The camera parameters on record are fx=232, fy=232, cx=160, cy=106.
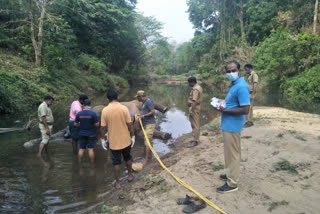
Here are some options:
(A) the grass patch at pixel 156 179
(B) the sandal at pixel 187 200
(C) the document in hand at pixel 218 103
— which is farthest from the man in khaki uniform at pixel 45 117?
(C) the document in hand at pixel 218 103

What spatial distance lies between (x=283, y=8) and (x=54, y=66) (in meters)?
27.0

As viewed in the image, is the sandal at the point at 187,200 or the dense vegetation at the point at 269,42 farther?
the dense vegetation at the point at 269,42

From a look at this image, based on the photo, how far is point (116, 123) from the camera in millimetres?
4379

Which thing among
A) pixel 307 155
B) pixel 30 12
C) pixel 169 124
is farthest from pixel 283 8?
pixel 307 155

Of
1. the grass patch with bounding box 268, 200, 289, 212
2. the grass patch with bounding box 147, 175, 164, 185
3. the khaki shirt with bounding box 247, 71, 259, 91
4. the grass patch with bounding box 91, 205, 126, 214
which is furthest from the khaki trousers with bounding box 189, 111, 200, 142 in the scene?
the grass patch with bounding box 91, 205, 126, 214

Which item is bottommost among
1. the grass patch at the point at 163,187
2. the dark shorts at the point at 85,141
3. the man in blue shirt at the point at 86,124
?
the grass patch at the point at 163,187

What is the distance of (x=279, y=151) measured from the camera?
529cm

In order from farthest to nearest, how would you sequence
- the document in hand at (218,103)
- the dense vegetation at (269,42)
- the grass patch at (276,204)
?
1. the dense vegetation at (269,42)
2. the document in hand at (218,103)
3. the grass patch at (276,204)

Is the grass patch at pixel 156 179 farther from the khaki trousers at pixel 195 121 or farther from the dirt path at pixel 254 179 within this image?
the khaki trousers at pixel 195 121

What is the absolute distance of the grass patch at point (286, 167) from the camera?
4.27 m

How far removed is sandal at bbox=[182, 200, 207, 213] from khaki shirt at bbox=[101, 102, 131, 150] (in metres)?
1.77

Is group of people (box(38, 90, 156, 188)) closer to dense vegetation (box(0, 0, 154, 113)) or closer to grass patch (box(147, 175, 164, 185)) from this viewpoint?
grass patch (box(147, 175, 164, 185))

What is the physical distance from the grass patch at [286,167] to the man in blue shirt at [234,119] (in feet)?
4.37

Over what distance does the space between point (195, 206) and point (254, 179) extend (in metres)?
1.43
